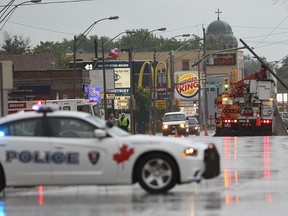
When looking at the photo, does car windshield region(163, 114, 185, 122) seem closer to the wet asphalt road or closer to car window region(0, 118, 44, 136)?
the wet asphalt road

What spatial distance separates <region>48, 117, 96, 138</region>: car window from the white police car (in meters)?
0.09

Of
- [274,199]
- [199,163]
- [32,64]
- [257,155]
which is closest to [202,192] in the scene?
[199,163]

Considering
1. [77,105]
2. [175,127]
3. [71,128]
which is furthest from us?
[175,127]

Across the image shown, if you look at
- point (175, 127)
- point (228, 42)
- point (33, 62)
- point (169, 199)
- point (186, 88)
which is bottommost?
point (169, 199)

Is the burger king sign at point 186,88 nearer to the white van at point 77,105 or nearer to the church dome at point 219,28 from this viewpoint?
the church dome at point 219,28

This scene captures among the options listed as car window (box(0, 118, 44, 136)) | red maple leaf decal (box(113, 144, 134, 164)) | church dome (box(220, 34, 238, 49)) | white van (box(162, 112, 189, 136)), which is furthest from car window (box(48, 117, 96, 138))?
church dome (box(220, 34, 238, 49))

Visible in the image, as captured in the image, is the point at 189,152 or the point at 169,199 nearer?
the point at 169,199

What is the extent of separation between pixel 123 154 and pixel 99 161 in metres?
0.43

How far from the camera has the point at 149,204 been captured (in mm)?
15273

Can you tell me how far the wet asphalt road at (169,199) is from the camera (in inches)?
567

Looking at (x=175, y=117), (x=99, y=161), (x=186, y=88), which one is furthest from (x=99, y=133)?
(x=186, y=88)

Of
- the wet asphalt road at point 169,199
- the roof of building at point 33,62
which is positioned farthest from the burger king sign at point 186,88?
the wet asphalt road at point 169,199

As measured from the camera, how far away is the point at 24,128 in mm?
17125

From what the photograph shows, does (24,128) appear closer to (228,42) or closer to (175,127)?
(175,127)
